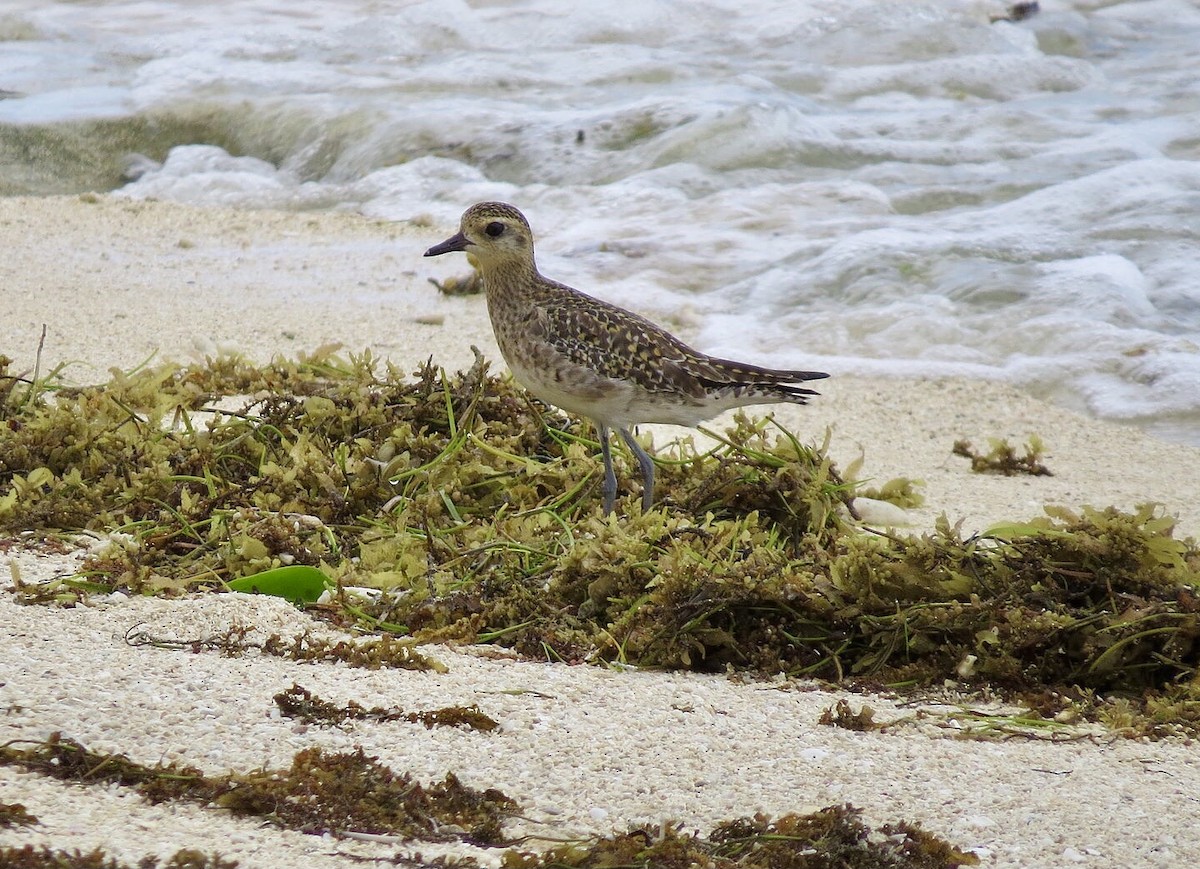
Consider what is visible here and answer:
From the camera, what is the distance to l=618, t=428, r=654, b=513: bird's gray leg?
5.12m

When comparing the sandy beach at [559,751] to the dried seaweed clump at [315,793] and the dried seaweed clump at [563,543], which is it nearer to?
the dried seaweed clump at [315,793]

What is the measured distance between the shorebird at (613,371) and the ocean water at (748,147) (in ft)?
9.61

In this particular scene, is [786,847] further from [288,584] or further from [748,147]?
[748,147]

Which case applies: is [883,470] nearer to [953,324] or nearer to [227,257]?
[953,324]

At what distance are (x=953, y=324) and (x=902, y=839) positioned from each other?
20.4 ft

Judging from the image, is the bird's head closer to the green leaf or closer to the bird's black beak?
the bird's black beak

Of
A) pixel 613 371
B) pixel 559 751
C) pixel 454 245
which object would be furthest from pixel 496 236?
pixel 559 751

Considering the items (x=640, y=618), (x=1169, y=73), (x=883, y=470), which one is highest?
(x=1169, y=73)

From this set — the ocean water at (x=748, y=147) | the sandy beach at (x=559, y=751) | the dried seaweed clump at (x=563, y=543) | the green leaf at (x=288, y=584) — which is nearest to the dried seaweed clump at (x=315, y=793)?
the sandy beach at (x=559, y=751)

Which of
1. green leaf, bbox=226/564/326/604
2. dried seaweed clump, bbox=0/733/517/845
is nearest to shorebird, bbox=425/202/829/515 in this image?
green leaf, bbox=226/564/326/604

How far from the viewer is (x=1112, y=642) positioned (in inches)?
152

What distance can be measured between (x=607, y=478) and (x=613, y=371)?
0.40 metres

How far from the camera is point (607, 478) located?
5.08m

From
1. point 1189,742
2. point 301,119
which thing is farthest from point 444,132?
point 1189,742
